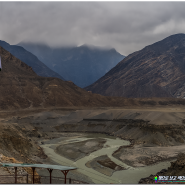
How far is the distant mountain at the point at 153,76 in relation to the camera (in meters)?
158

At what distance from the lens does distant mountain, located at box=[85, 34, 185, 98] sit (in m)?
158

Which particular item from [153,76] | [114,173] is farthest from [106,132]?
[153,76]

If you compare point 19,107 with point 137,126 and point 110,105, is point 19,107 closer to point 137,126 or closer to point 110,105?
point 110,105

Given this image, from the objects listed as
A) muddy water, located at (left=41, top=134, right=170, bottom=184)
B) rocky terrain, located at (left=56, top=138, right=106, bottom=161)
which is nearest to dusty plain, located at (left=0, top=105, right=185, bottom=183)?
rocky terrain, located at (left=56, top=138, right=106, bottom=161)

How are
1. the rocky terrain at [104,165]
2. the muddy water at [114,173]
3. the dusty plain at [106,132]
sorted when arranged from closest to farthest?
the muddy water at [114,173], the rocky terrain at [104,165], the dusty plain at [106,132]

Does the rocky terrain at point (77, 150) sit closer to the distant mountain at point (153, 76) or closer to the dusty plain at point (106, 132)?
the dusty plain at point (106, 132)

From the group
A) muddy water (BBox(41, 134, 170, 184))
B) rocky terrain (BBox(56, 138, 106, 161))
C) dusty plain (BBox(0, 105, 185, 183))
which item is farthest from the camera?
rocky terrain (BBox(56, 138, 106, 161))

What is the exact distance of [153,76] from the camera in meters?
171

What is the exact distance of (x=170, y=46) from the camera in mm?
196750

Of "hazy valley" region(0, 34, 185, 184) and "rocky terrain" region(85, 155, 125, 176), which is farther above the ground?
"hazy valley" region(0, 34, 185, 184)

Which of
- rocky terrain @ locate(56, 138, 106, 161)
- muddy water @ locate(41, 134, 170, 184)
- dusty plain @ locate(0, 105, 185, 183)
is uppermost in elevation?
dusty plain @ locate(0, 105, 185, 183)

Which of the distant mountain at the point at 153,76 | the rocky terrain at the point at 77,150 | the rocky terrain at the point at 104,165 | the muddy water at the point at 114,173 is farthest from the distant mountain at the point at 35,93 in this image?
the rocky terrain at the point at 104,165

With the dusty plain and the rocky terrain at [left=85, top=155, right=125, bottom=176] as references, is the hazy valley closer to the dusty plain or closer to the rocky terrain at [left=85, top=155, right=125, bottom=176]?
the dusty plain

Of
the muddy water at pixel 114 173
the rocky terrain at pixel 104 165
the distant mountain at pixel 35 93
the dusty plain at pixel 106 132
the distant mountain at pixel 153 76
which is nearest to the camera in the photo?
the muddy water at pixel 114 173
